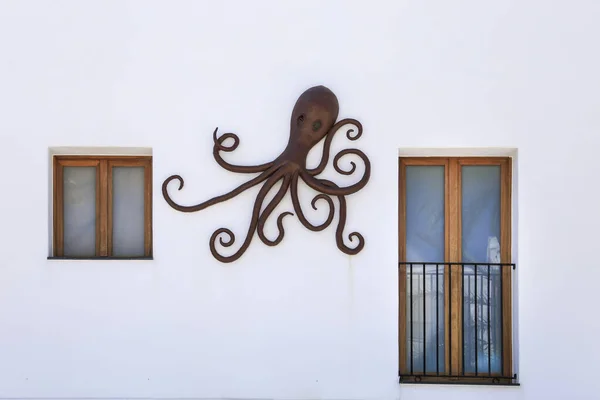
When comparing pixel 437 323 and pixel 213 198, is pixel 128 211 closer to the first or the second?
pixel 213 198

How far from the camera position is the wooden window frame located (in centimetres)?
567

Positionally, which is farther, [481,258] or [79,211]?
[79,211]

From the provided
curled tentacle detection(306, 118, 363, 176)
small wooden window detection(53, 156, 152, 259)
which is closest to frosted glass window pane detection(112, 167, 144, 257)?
small wooden window detection(53, 156, 152, 259)

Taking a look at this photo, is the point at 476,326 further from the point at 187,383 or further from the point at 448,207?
the point at 187,383

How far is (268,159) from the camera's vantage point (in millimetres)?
5512

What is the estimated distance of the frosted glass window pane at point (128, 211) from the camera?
579 cm

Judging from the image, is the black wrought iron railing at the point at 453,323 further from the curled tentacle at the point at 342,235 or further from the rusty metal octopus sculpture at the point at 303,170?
the rusty metal octopus sculpture at the point at 303,170

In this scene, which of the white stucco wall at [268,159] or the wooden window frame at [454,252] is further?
the wooden window frame at [454,252]

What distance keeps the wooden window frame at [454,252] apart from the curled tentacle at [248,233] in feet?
3.42

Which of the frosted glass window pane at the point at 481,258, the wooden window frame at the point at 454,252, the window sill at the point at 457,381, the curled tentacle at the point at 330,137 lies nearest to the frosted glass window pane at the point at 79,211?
the curled tentacle at the point at 330,137

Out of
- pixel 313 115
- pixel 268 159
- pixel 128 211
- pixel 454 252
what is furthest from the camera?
pixel 128 211

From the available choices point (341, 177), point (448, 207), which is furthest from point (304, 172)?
point (448, 207)

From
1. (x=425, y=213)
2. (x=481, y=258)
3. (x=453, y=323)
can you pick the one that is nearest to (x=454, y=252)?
(x=481, y=258)

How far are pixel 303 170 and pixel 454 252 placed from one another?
4.52ft
